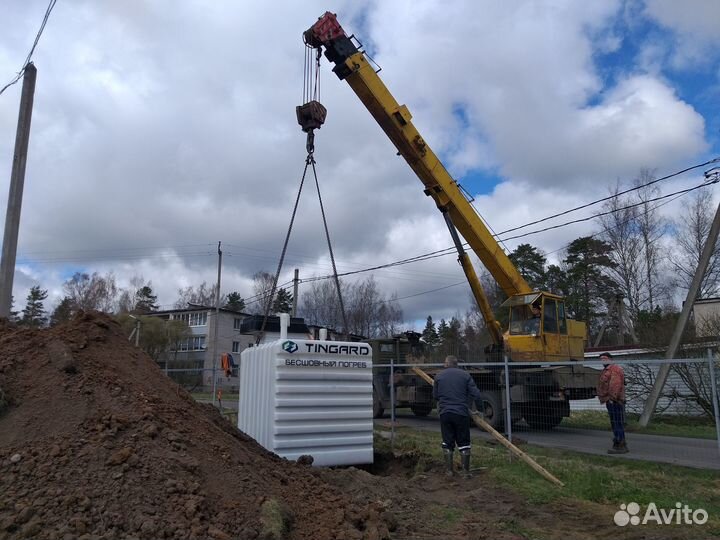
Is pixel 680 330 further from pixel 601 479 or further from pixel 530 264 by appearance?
pixel 530 264

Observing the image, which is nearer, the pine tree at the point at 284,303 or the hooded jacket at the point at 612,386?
the hooded jacket at the point at 612,386

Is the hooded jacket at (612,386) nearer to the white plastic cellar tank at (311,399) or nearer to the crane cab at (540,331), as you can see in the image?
the crane cab at (540,331)

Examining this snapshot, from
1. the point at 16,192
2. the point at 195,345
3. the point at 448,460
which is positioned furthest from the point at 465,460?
the point at 195,345

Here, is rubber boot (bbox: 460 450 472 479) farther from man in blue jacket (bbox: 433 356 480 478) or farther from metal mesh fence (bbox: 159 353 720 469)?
metal mesh fence (bbox: 159 353 720 469)

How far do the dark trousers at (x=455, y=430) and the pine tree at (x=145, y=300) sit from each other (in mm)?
56045

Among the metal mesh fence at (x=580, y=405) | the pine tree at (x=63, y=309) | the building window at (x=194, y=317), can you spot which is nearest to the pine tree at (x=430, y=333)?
the building window at (x=194, y=317)

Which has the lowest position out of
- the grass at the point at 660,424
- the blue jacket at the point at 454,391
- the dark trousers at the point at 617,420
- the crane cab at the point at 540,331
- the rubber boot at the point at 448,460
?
the grass at the point at 660,424

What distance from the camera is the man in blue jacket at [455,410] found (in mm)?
7566

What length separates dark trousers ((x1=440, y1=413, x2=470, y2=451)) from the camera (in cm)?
757

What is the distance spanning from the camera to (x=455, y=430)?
7.64 metres

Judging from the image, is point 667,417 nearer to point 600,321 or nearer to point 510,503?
point 510,503

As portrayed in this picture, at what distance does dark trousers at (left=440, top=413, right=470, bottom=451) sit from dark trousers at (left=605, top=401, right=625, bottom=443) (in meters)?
3.34

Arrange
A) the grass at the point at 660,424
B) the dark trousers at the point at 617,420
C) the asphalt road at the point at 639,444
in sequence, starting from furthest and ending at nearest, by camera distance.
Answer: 1. the grass at the point at 660,424
2. the dark trousers at the point at 617,420
3. the asphalt road at the point at 639,444

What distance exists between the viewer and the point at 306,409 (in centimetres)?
682
